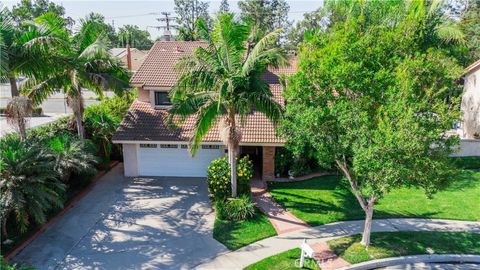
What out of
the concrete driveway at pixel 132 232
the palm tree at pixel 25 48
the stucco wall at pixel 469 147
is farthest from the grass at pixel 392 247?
the palm tree at pixel 25 48

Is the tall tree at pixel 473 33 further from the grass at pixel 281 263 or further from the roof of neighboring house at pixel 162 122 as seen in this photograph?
the grass at pixel 281 263

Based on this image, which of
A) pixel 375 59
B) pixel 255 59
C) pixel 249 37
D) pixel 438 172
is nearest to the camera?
pixel 438 172

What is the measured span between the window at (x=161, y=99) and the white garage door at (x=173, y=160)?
106 inches

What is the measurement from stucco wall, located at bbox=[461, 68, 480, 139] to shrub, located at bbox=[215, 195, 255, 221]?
17.5m

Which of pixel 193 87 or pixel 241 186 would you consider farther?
pixel 241 186

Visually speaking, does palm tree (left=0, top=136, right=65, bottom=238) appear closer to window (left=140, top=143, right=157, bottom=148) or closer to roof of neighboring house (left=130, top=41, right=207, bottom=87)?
window (left=140, top=143, right=157, bottom=148)

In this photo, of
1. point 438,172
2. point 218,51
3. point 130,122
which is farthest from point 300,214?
point 130,122

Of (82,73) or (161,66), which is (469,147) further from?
(82,73)

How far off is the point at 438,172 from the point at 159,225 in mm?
10054

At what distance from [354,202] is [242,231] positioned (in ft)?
18.4

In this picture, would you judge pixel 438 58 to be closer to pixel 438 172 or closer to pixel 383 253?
pixel 438 172

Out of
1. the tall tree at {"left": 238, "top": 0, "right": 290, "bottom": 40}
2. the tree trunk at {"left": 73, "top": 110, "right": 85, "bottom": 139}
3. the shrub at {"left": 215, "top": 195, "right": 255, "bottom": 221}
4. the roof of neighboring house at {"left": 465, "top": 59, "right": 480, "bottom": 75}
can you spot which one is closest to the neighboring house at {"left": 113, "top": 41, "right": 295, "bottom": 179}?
the tree trunk at {"left": 73, "top": 110, "right": 85, "bottom": 139}

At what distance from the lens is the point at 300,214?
48.5 feet

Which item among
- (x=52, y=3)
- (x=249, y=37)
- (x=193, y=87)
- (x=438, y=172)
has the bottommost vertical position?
(x=438, y=172)
